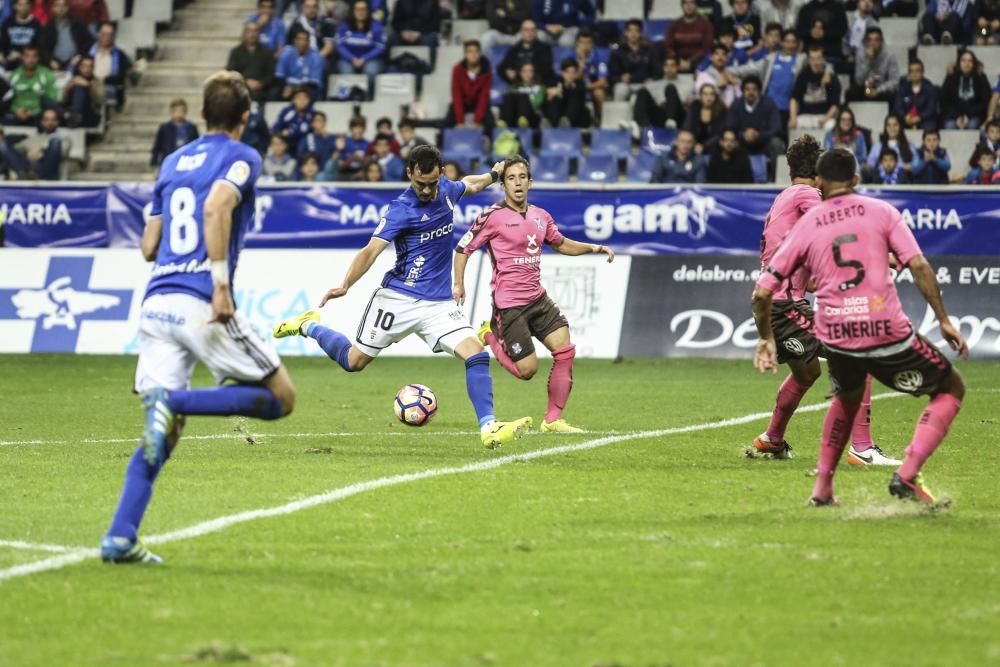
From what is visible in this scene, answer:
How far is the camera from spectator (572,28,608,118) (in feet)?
Answer: 83.9

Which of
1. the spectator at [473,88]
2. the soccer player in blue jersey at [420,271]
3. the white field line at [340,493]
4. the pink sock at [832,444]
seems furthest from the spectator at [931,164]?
the pink sock at [832,444]

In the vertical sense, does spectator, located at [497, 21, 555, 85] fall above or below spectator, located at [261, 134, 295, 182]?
above

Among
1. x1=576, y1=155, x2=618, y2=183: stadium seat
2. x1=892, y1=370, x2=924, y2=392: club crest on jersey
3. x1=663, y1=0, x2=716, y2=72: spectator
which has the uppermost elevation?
x1=892, y1=370, x2=924, y2=392: club crest on jersey

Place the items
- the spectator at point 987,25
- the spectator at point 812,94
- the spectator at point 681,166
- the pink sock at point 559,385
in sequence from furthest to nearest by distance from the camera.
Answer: the spectator at point 987,25 → the spectator at point 812,94 → the spectator at point 681,166 → the pink sock at point 559,385

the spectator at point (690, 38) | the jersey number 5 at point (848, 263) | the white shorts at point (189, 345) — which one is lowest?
the spectator at point (690, 38)

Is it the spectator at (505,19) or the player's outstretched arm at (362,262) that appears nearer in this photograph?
the player's outstretched arm at (362,262)

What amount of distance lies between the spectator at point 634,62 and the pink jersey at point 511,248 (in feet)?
40.9

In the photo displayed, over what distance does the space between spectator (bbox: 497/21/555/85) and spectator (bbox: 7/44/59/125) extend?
24.9 feet

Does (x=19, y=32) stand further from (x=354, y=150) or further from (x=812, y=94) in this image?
(x=812, y=94)

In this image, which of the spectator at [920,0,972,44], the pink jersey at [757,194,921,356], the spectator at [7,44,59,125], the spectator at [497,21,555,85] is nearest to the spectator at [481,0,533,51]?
the spectator at [497,21,555,85]

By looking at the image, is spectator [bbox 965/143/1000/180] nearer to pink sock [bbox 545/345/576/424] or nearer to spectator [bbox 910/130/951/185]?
spectator [bbox 910/130/951/185]

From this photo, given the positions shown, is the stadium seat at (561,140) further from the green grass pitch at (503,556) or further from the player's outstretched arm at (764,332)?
the player's outstretched arm at (764,332)

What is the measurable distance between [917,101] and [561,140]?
17.1ft

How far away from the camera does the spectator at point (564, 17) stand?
1056 inches
